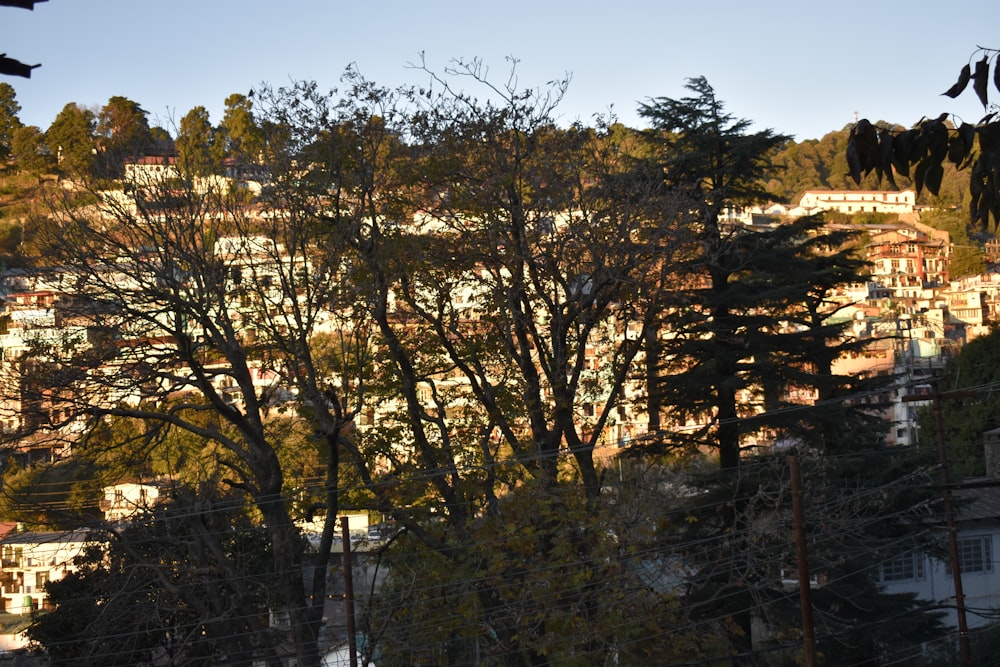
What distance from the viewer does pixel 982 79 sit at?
14.7ft

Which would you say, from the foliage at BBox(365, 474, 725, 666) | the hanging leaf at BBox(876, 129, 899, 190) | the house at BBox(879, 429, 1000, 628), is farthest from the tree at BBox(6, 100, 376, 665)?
the house at BBox(879, 429, 1000, 628)

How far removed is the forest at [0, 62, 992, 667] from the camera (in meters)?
15.5

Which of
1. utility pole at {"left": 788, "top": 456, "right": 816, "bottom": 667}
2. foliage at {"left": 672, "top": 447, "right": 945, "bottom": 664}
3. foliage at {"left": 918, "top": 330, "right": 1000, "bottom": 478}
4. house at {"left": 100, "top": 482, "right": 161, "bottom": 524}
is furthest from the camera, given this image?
foliage at {"left": 918, "top": 330, "right": 1000, "bottom": 478}

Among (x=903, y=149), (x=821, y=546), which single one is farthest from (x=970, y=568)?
(x=903, y=149)

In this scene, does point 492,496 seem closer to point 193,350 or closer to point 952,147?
point 193,350

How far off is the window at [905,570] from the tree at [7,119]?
11735 centimetres

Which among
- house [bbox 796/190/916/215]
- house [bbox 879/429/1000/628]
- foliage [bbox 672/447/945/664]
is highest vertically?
house [bbox 796/190/916/215]

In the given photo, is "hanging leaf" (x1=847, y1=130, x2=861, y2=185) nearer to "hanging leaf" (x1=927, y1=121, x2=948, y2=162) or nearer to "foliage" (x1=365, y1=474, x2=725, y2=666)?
"hanging leaf" (x1=927, y1=121, x2=948, y2=162)

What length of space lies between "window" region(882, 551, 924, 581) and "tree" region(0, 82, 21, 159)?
11735 centimetres

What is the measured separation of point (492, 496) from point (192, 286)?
17.5ft

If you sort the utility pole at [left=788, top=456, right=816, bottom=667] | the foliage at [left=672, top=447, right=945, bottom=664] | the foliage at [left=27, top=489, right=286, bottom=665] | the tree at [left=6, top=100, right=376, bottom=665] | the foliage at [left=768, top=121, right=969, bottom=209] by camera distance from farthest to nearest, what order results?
the foliage at [left=768, top=121, right=969, bottom=209], the foliage at [left=672, top=447, right=945, bottom=664], the foliage at [left=27, top=489, right=286, bottom=665], the tree at [left=6, top=100, right=376, bottom=665], the utility pole at [left=788, top=456, right=816, bottom=667]

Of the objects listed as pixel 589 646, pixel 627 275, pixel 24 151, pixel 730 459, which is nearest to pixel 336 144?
pixel 627 275

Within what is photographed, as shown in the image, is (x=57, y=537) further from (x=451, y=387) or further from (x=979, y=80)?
(x=979, y=80)

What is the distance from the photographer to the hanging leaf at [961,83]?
438cm
